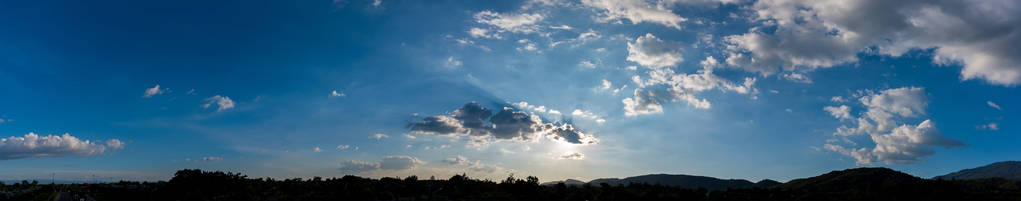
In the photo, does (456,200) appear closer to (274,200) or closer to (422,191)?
(422,191)

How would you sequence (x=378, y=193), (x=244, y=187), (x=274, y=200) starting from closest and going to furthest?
1. (x=274, y=200)
2. (x=378, y=193)
3. (x=244, y=187)

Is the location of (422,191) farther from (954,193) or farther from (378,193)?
(954,193)

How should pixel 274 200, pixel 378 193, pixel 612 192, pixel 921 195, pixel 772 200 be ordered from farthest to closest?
1. pixel 378 193
2. pixel 274 200
3. pixel 612 192
4. pixel 772 200
5. pixel 921 195

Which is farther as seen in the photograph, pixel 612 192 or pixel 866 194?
pixel 612 192

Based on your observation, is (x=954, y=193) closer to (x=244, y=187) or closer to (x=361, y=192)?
(x=361, y=192)

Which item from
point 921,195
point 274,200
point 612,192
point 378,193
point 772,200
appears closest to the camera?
point 921,195

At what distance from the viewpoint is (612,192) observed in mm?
57531

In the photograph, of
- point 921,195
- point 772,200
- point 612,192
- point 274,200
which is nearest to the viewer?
point 921,195

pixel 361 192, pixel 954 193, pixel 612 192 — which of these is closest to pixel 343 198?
pixel 361 192

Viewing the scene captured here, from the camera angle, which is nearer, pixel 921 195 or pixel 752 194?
pixel 921 195

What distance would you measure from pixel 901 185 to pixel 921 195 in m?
2.87

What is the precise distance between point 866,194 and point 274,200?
66.3 m

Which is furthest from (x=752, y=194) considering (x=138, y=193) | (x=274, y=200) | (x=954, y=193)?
(x=138, y=193)

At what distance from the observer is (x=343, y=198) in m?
64.0
